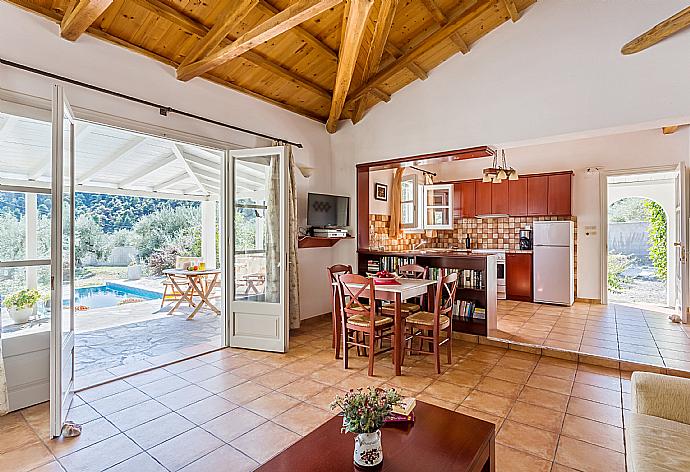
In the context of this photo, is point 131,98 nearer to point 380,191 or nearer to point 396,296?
point 396,296

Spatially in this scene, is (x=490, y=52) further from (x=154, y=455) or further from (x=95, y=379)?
(x=95, y=379)

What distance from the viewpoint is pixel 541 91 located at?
4.09m

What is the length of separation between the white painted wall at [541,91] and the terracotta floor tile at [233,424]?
10.4 ft

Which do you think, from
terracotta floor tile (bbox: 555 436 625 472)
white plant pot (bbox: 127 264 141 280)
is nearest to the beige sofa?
terracotta floor tile (bbox: 555 436 625 472)

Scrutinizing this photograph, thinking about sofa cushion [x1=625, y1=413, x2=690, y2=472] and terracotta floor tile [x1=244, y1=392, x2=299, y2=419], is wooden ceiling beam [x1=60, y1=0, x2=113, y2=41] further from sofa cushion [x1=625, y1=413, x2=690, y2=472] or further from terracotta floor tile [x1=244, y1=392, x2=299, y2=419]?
sofa cushion [x1=625, y1=413, x2=690, y2=472]

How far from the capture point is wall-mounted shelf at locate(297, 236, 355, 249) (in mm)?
5160

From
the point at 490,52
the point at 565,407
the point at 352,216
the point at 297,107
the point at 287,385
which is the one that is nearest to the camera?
the point at 565,407

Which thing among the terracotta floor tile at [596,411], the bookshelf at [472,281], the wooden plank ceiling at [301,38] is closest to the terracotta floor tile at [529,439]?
the terracotta floor tile at [596,411]

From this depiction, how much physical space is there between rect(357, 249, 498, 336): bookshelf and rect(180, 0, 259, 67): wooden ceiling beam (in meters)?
3.32

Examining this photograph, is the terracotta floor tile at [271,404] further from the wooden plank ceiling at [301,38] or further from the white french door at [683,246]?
the white french door at [683,246]

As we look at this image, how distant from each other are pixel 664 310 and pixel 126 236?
11478mm

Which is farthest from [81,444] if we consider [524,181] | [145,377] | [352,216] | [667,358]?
[524,181]

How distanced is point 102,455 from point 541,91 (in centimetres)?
499

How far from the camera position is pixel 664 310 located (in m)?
6.12
